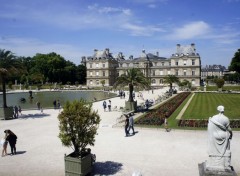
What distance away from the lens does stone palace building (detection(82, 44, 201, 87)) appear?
9056 cm

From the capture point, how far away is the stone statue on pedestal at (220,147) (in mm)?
9516

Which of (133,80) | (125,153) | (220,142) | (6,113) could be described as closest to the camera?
(220,142)

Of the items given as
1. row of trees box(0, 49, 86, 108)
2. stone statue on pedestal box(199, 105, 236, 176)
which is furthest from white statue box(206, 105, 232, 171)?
row of trees box(0, 49, 86, 108)

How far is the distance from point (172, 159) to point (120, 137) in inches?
205

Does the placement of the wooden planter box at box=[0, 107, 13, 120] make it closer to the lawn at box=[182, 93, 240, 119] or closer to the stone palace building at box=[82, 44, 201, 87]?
the lawn at box=[182, 93, 240, 119]

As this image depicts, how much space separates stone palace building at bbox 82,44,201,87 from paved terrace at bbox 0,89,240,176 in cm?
7429

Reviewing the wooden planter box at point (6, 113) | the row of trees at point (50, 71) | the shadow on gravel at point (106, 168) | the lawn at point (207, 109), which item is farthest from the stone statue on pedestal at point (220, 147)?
the row of trees at point (50, 71)

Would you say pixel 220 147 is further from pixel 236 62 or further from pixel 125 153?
pixel 236 62

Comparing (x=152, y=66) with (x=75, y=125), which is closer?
(x=75, y=125)

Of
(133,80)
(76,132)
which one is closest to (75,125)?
(76,132)

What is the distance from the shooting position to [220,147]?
9.58 meters

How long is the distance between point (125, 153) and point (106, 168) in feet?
7.08

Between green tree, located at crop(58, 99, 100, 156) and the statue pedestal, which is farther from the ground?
green tree, located at crop(58, 99, 100, 156)

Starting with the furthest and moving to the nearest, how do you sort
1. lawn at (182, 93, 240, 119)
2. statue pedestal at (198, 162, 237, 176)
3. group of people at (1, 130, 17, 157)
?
lawn at (182, 93, 240, 119)
group of people at (1, 130, 17, 157)
statue pedestal at (198, 162, 237, 176)
